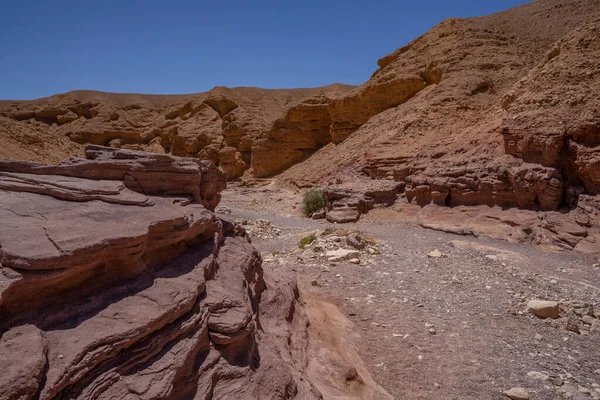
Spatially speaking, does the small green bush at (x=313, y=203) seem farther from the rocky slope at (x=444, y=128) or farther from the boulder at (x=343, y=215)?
the boulder at (x=343, y=215)

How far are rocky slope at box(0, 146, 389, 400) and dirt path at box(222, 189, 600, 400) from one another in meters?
1.09

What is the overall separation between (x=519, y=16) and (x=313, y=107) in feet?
62.5

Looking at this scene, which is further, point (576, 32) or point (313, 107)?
point (313, 107)

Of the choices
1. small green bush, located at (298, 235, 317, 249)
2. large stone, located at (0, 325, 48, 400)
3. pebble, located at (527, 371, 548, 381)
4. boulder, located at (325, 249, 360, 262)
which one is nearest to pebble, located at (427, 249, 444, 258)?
boulder, located at (325, 249, 360, 262)

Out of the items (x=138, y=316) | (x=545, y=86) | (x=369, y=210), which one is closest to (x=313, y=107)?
(x=369, y=210)

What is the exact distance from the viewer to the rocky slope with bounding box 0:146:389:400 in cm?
268

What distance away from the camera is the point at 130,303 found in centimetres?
338

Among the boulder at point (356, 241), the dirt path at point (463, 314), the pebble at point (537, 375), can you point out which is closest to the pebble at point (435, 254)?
the dirt path at point (463, 314)

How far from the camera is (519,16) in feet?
98.5

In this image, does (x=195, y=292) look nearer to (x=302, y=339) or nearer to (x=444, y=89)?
(x=302, y=339)

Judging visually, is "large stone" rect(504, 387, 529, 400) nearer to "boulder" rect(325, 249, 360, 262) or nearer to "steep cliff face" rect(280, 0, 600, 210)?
"boulder" rect(325, 249, 360, 262)

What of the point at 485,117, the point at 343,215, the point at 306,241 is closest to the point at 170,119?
the point at 343,215

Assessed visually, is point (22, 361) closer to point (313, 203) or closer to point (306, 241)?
point (306, 241)

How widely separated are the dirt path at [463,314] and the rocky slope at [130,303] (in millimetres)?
1087
